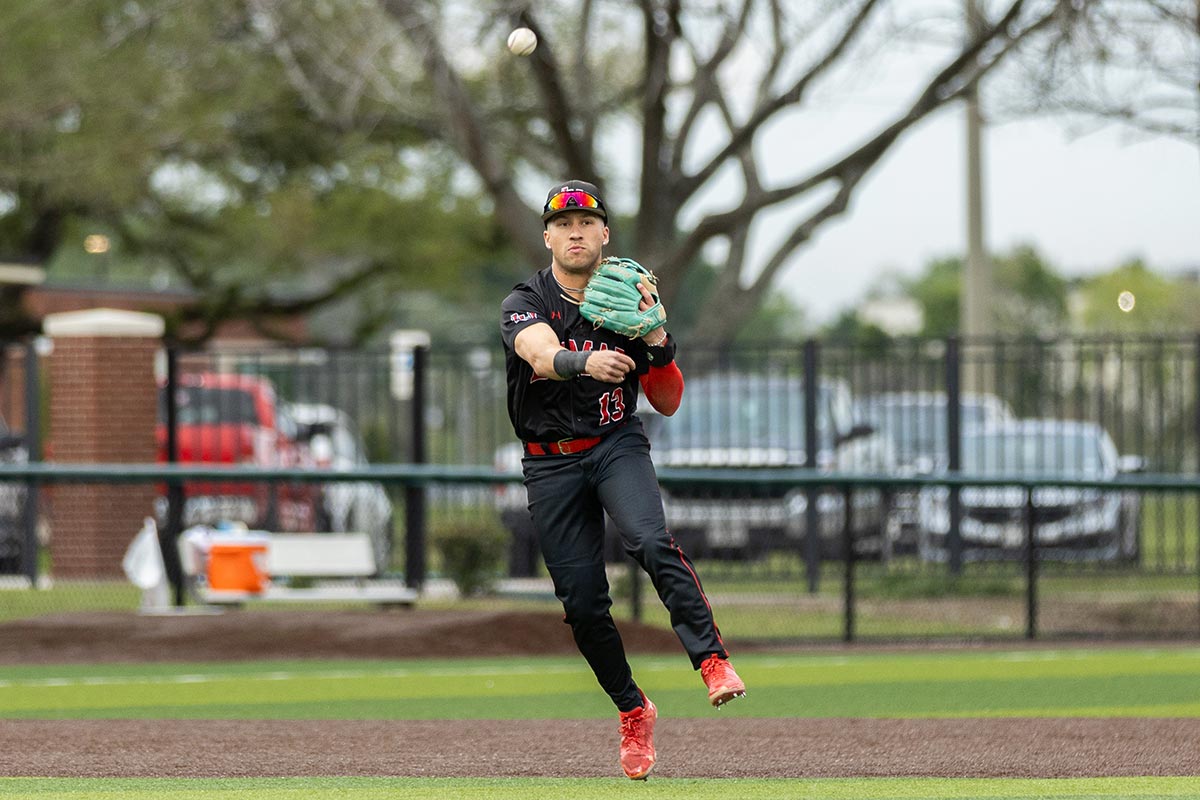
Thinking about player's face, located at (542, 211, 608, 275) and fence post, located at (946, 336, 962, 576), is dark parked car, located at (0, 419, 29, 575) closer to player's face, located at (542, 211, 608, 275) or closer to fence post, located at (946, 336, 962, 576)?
fence post, located at (946, 336, 962, 576)

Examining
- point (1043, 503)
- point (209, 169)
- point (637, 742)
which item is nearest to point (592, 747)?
point (637, 742)

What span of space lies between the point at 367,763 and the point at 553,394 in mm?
1693

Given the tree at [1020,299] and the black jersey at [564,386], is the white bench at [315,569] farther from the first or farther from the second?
the tree at [1020,299]

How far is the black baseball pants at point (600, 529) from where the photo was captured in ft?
20.2

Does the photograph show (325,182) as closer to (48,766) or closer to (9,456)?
(9,456)

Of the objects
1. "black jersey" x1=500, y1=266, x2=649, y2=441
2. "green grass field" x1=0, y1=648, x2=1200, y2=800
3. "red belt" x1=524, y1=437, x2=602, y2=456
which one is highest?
"black jersey" x1=500, y1=266, x2=649, y2=441

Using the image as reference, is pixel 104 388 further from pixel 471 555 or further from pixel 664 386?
pixel 664 386

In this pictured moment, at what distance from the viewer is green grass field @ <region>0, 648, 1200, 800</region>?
29.9 feet

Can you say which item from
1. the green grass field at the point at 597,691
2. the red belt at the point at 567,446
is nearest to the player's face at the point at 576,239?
the red belt at the point at 567,446

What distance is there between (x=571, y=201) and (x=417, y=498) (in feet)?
30.3

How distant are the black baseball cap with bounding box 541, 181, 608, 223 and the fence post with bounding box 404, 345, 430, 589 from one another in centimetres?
851

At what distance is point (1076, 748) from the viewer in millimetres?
7348

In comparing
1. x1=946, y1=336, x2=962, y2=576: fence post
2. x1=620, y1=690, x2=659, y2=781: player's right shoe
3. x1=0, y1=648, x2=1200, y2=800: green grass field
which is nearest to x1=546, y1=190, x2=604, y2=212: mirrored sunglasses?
x1=620, y1=690, x2=659, y2=781: player's right shoe

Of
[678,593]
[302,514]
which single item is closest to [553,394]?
[678,593]
